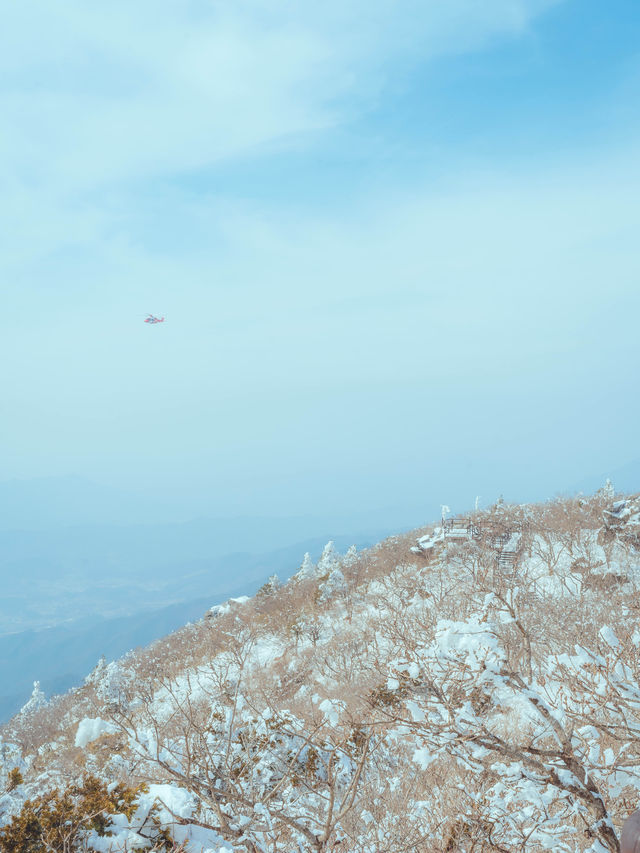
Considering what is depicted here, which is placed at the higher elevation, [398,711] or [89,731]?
[398,711]

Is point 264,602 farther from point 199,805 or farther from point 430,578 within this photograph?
point 199,805

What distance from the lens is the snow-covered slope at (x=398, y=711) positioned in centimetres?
460

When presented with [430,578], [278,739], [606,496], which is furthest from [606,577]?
[278,739]

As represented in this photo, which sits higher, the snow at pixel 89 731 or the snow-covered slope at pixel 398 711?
the snow-covered slope at pixel 398 711

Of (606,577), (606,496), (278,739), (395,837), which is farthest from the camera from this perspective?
(606,496)

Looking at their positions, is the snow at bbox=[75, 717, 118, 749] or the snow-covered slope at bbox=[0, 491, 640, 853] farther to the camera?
the snow at bbox=[75, 717, 118, 749]

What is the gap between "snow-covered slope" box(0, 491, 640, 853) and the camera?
4598 mm

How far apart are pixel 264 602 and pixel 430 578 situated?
11607 mm

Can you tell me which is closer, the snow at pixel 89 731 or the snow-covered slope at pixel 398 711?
the snow-covered slope at pixel 398 711

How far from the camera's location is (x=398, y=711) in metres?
5.21

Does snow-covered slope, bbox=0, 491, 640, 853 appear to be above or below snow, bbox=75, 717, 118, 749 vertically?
above

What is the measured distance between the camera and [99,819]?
5129 mm

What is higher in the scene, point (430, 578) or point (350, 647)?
point (430, 578)

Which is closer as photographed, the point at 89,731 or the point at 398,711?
the point at 398,711
